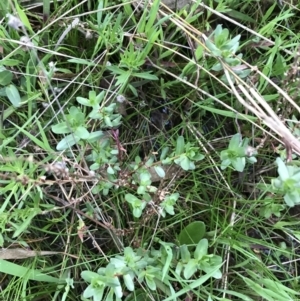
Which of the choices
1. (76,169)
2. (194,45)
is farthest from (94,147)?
(194,45)

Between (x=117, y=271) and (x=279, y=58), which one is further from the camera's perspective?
(x=279, y=58)

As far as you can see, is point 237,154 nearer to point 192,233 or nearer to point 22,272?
point 192,233

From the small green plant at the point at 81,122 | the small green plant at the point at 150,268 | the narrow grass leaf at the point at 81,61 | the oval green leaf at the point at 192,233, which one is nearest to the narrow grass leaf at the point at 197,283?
the small green plant at the point at 150,268

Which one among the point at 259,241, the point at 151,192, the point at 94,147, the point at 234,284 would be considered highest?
the point at 94,147

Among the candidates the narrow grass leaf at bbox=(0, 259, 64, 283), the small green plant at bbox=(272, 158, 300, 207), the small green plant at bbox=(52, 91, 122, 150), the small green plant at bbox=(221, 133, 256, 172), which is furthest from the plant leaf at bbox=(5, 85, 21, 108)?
the small green plant at bbox=(272, 158, 300, 207)

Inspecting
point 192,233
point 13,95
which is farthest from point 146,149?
point 13,95

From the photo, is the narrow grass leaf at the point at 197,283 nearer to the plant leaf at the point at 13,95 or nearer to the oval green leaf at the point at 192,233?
the oval green leaf at the point at 192,233

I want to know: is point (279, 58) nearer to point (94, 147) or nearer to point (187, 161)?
point (187, 161)

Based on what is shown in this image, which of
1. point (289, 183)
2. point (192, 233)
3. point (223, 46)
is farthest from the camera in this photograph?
point (192, 233)
